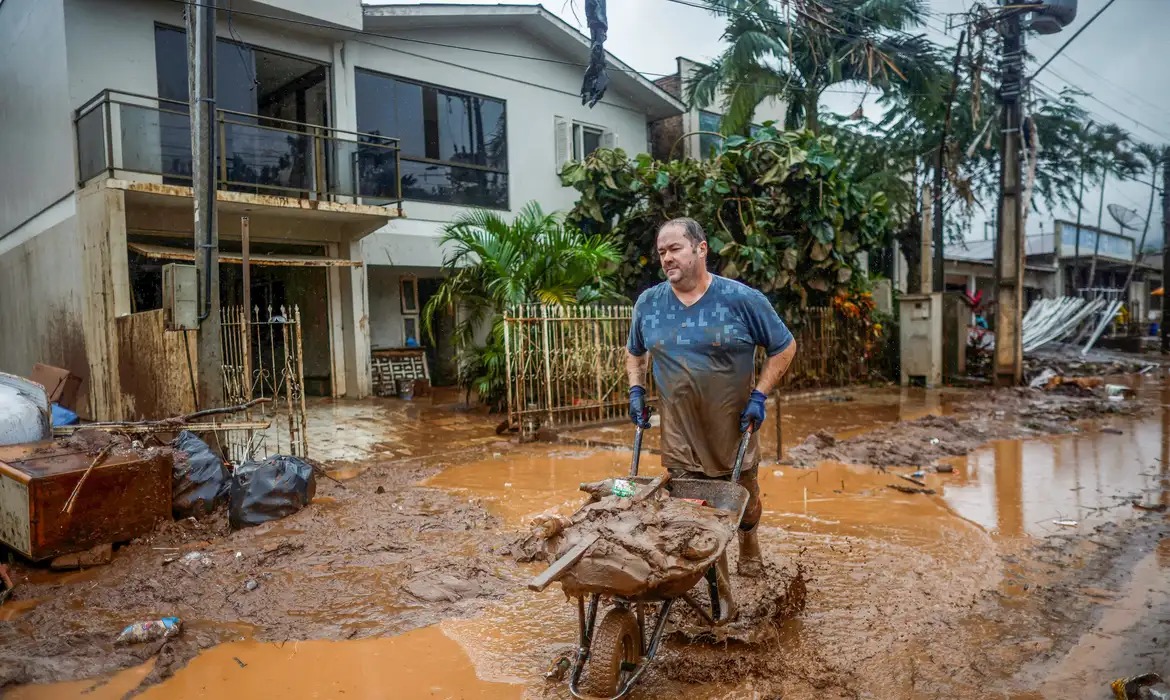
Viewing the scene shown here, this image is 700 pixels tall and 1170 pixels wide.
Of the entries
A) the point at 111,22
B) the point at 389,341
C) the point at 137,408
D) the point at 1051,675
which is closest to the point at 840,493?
the point at 1051,675

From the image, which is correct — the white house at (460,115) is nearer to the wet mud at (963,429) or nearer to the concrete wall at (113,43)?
the concrete wall at (113,43)

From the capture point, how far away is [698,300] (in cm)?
365

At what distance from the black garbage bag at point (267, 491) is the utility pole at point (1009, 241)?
12724 millimetres

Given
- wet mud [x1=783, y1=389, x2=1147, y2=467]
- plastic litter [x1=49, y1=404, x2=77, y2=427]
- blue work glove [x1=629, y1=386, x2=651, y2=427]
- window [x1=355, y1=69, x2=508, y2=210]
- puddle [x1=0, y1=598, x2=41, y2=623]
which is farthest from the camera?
window [x1=355, y1=69, x2=508, y2=210]

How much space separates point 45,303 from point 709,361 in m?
12.6

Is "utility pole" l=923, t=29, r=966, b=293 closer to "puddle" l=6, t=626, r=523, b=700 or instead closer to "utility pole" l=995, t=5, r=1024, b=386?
"utility pole" l=995, t=5, r=1024, b=386

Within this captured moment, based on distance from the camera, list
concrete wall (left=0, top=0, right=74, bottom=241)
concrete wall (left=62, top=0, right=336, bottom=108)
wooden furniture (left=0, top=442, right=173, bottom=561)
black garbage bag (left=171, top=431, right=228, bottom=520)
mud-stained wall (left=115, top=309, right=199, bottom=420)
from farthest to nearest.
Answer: concrete wall (left=0, top=0, right=74, bottom=241) < concrete wall (left=62, top=0, right=336, bottom=108) < mud-stained wall (left=115, top=309, right=199, bottom=420) < black garbage bag (left=171, top=431, right=228, bottom=520) < wooden furniture (left=0, top=442, right=173, bottom=561)

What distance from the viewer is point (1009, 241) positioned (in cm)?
1348

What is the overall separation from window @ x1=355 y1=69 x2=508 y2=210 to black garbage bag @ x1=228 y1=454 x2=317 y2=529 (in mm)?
9071

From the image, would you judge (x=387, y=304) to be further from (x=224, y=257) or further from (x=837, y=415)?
(x=837, y=415)

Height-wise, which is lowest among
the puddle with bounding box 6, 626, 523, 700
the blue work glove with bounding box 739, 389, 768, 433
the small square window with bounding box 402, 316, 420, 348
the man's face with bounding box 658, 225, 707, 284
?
the puddle with bounding box 6, 626, 523, 700

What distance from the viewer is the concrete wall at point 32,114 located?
11.1 meters

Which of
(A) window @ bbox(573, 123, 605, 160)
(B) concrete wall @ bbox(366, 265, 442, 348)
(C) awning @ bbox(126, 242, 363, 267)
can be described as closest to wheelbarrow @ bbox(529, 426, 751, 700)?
(C) awning @ bbox(126, 242, 363, 267)

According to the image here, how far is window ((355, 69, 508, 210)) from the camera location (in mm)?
13820
